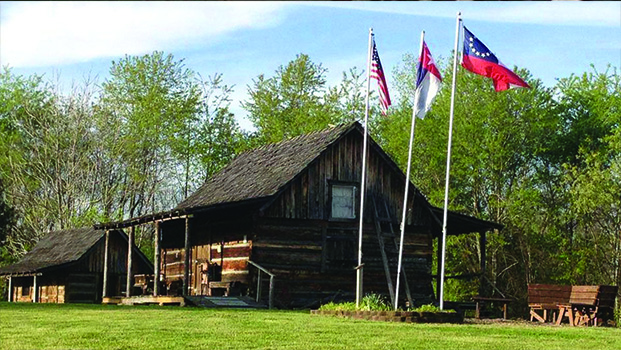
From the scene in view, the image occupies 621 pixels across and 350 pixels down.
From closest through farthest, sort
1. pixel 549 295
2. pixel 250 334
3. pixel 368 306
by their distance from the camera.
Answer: pixel 250 334
pixel 368 306
pixel 549 295

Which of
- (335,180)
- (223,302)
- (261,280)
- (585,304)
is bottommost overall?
(223,302)

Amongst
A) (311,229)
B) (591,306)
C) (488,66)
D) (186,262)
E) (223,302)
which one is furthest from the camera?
(311,229)

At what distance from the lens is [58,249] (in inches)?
2023

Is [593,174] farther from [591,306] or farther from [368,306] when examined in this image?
[368,306]

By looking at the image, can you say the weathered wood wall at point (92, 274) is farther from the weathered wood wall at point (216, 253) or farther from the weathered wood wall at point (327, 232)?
the weathered wood wall at point (327, 232)

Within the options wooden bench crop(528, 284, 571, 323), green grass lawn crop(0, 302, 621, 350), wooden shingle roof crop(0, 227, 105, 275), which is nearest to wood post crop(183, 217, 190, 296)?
green grass lawn crop(0, 302, 621, 350)

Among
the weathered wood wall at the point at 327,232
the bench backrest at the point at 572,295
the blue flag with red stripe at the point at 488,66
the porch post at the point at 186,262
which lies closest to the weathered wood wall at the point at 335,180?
the weathered wood wall at the point at 327,232

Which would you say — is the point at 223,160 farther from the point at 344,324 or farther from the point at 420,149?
the point at 344,324

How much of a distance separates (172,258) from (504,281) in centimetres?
2016

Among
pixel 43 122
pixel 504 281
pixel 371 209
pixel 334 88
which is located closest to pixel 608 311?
pixel 371 209

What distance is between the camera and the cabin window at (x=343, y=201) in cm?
3788

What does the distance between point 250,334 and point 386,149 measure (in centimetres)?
3927

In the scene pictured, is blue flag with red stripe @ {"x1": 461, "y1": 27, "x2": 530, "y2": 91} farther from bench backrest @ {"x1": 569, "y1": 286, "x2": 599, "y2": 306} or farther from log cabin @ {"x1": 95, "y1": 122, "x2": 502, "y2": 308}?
log cabin @ {"x1": 95, "y1": 122, "x2": 502, "y2": 308}

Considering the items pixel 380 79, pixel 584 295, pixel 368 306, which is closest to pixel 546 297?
pixel 584 295
